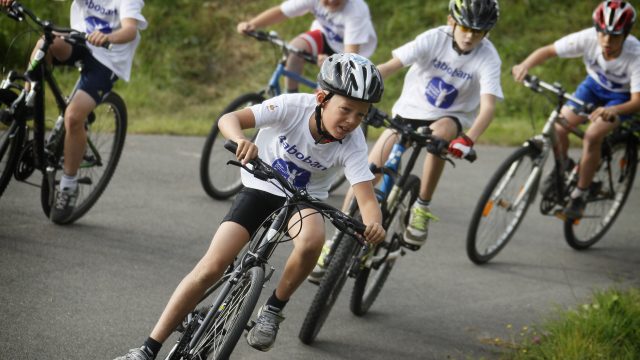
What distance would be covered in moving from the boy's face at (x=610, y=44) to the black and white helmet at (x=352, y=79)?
13.1ft

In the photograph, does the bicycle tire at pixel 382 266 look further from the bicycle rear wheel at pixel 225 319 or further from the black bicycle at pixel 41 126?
the black bicycle at pixel 41 126

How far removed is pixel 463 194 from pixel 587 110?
7.55ft

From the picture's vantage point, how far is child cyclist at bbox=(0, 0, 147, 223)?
6574 millimetres

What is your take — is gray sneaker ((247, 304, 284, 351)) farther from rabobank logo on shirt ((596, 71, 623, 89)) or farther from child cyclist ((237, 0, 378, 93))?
rabobank logo on shirt ((596, 71, 623, 89))

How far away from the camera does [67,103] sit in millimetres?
6652

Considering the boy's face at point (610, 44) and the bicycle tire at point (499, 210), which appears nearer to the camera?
the bicycle tire at point (499, 210)

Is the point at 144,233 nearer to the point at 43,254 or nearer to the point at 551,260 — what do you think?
the point at 43,254

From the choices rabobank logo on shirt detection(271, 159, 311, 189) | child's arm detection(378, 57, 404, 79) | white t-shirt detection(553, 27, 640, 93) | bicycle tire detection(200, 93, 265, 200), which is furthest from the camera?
bicycle tire detection(200, 93, 265, 200)

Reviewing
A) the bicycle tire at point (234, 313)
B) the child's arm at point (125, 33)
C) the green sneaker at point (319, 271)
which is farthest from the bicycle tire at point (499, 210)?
the bicycle tire at point (234, 313)

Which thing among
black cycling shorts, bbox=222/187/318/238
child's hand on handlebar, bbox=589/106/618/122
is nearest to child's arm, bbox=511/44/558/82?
child's hand on handlebar, bbox=589/106/618/122

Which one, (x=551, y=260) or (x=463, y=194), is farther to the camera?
(x=463, y=194)

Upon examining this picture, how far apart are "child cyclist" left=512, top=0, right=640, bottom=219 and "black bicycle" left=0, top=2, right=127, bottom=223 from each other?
3585 millimetres

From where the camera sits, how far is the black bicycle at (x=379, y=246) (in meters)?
5.64

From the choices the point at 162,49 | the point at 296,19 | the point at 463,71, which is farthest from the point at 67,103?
the point at 296,19
